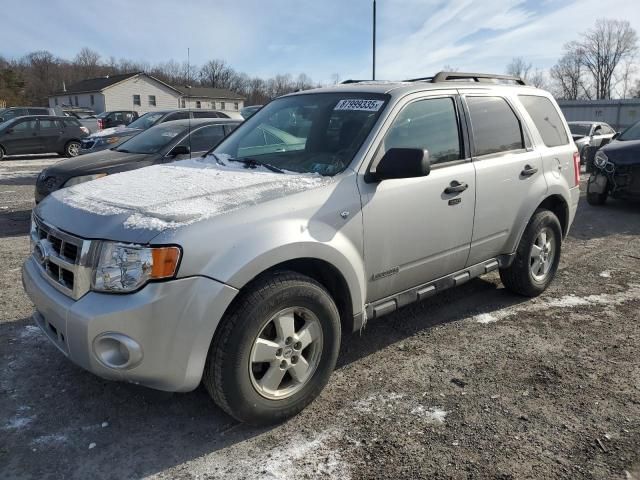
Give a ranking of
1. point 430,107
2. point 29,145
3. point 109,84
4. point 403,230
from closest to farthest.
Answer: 1. point 403,230
2. point 430,107
3. point 29,145
4. point 109,84

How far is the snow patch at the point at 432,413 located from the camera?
3000 mm

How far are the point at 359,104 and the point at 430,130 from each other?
1.80 ft

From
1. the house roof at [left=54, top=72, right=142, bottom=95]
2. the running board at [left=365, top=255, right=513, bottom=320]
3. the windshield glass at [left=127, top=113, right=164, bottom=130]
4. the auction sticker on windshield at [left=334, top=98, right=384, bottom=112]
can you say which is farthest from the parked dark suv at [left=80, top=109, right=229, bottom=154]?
the house roof at [left=54, top=72, right=142, bottom=95]

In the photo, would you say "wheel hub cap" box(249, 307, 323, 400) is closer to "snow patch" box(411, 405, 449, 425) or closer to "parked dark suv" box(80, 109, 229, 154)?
"snow patch" box(411, 405, 449, 425)

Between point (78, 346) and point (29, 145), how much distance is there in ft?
63.4

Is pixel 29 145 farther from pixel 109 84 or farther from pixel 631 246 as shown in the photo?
pixel 109 84

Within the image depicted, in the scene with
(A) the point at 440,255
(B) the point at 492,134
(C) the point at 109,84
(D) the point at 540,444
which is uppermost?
(C) the point at 109,84

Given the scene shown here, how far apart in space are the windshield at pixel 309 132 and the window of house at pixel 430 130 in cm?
18

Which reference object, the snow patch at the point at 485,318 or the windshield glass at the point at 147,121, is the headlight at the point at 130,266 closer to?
the snow patch at the point at 485,318

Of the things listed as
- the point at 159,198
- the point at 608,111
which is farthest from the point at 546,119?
the point at 608,111

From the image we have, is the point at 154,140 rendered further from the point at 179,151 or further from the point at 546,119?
the point at 546,119

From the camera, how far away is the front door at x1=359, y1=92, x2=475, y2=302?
3.33 m

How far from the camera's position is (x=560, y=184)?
4844mm

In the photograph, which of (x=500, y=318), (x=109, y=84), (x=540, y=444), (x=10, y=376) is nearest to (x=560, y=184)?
(x=500, y=318)
